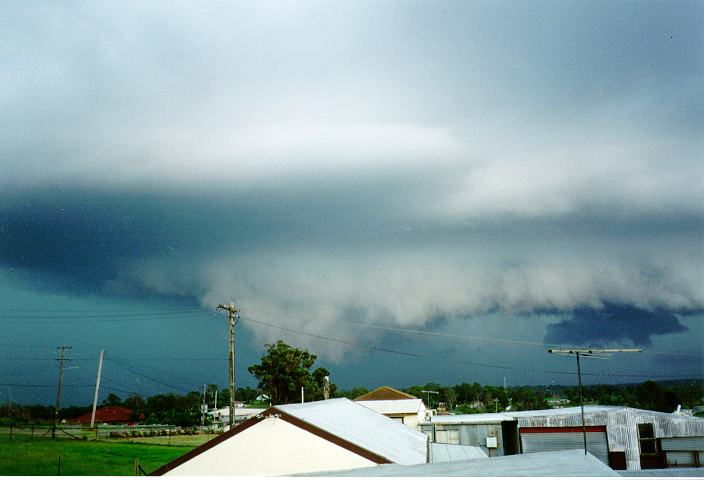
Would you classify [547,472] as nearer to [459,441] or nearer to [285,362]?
[459,441]

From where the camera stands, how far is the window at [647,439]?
95.2 ft

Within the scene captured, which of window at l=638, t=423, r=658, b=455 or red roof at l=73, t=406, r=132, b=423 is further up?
window at l=638, t=423, r=658, b=455

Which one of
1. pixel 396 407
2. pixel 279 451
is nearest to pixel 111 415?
pixel 396 407

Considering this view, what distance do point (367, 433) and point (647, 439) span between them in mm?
18205

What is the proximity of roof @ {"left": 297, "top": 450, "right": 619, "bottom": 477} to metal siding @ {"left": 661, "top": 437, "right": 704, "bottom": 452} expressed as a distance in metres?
23.4

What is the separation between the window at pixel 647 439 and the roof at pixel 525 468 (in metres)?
22.7

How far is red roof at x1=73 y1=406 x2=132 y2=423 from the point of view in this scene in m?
96.9

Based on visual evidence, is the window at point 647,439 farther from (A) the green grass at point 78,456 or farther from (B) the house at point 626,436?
(A) the green grass at point 78,456

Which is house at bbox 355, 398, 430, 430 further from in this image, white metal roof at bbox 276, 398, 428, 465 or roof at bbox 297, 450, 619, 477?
roof at bbox 297, 450, 619, 477

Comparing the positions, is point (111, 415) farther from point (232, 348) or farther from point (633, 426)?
point (633, 426)

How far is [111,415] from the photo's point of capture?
325ft

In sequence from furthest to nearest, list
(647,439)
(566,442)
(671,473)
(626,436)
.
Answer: (566,442) → (626,436) → (647,439) → (671,473)

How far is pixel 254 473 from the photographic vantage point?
16703 millimetres

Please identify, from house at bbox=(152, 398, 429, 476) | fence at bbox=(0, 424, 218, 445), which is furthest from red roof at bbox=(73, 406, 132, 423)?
house at bbox=(152, 398, 429, 476)
